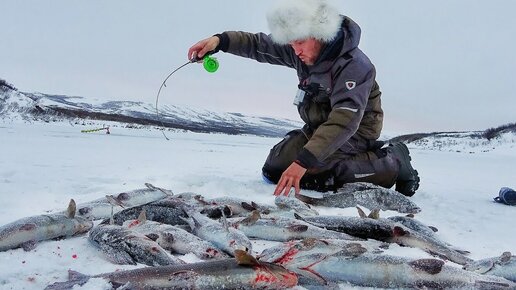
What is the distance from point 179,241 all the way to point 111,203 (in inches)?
52.9

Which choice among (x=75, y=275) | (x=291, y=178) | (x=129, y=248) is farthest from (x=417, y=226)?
(x=75, y=275)

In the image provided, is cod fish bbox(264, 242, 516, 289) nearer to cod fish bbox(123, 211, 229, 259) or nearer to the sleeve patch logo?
cod fish bbox(123, 211, 229, 259)

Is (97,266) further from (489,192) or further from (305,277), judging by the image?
(489,192)

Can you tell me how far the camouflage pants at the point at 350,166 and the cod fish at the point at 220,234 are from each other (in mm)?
2793

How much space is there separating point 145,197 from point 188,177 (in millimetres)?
1974

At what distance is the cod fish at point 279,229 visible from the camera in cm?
326

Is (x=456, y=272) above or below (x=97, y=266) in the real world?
above

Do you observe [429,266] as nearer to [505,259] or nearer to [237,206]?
[505,259]

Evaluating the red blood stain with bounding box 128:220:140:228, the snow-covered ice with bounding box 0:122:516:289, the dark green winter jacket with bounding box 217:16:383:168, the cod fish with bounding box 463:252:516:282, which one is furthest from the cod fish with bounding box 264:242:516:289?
the dark green winter jacket with bounding box 217:16:383:168

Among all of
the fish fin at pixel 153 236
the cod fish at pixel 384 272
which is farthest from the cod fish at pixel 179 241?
the cod fish at pixel 384 272

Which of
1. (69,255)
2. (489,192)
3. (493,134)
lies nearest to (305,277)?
(69,255)

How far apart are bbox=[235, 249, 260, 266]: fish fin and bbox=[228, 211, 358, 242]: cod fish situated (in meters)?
1.18

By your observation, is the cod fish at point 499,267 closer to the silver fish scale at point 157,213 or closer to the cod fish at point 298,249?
the cod fish at point 298,249

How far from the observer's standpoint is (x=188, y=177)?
6.53m
